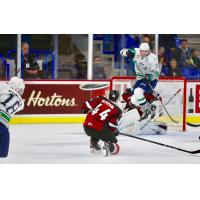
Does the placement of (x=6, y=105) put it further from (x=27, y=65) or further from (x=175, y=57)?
(x=175, y=57)

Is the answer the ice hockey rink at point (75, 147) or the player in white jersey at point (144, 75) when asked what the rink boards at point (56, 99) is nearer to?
the ice hockey rink at point (75, 147)

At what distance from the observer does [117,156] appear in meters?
7.93

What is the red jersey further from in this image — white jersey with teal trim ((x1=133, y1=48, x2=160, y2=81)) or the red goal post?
the red goal post

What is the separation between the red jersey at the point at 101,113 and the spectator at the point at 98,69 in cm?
298

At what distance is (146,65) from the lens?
9328 mm

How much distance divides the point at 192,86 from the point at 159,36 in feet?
2.71

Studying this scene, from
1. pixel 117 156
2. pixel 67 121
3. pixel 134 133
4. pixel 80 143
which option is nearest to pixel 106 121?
pixel 117 156

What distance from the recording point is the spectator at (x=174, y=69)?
35.8 feet

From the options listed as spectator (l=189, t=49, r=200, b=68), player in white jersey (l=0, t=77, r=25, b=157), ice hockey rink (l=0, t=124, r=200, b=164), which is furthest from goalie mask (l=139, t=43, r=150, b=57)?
player in white jersey (l=0, t=77, r=25, b=157)

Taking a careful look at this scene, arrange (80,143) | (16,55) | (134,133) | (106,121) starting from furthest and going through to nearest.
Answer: (16,55)
(134,133)
(80,143)
(106,121)

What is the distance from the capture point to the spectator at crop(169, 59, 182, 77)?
429 inches

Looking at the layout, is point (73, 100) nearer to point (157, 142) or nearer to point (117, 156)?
point (157, 142)

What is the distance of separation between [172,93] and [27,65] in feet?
6.43

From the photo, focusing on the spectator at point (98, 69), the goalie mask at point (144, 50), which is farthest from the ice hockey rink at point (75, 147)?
the goalie mask at point (144, 50)
